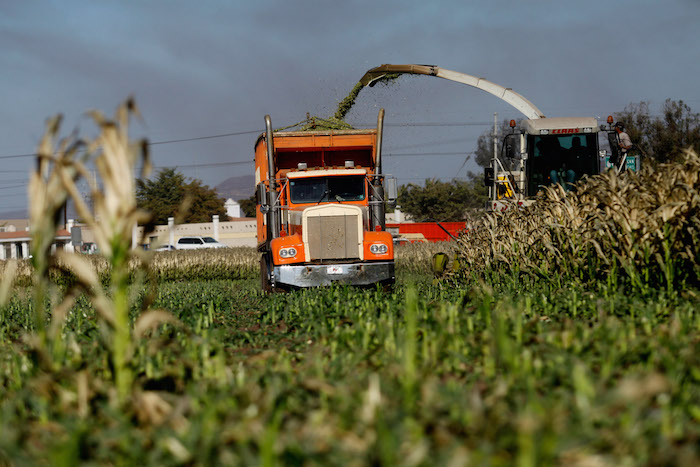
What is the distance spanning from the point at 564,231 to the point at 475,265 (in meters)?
3.46

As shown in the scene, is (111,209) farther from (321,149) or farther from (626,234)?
(321,149)

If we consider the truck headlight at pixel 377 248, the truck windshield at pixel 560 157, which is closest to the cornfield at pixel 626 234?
the truck headlight at pixel 377 248

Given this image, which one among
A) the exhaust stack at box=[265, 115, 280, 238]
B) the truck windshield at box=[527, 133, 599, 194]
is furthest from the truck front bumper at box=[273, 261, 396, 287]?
the truck windshield at box=[527, 133, 599, 194]

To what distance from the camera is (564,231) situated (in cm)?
826

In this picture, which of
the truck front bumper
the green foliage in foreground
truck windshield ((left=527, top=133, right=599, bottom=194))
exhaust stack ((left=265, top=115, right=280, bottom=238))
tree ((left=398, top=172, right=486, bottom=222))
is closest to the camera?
the green foliage in foreground

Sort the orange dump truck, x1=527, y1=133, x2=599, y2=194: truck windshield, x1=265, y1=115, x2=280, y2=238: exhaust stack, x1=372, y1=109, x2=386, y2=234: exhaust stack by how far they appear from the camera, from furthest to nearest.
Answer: x1=527, y1=133, x2=599, y2=194: truck windshield
x1=372, y1=109, x2=386, y2=234: exhaust stack
x1=265, y1=115, x2=280, y2=238: exhaust stack
the orange dump truck

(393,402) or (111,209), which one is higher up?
(111,209)

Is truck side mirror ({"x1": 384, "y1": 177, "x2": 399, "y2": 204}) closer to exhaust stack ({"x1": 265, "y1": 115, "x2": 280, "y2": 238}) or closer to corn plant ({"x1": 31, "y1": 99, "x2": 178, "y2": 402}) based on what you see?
exhaust stack ({"x1": 265, "y1": 115, "x2": 280, "y2": 238})

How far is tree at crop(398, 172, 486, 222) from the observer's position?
75919 mm

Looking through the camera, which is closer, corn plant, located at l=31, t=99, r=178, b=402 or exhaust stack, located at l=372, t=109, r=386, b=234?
corn plant, located at l=31, t=99, r=178, b=402

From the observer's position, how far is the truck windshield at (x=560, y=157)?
1627 cm

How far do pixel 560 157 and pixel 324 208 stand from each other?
755 cm

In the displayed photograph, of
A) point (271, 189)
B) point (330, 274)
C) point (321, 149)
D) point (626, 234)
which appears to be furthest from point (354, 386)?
point (321, 149)

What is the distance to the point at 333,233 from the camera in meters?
11.8
